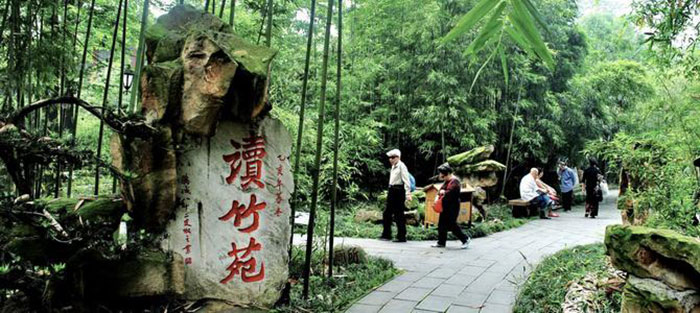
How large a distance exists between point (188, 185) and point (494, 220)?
6589 mm

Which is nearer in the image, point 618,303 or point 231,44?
point 231,44

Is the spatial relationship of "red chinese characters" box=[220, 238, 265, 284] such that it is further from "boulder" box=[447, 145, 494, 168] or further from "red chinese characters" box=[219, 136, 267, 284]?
"boulder" box=[447, 145, 494, 168]

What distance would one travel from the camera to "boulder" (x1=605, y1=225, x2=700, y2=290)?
221 cm

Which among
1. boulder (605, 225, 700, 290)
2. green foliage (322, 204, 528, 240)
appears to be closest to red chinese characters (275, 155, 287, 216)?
boulder (605, 225, 700, 290)

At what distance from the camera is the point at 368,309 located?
10.8 feet

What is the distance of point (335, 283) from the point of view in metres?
3.88

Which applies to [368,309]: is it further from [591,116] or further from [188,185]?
[591,116]

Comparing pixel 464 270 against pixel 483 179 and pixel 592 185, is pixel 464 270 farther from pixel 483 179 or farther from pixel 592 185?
pixel 592 185

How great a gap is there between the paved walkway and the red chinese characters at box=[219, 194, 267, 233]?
38.1 inches

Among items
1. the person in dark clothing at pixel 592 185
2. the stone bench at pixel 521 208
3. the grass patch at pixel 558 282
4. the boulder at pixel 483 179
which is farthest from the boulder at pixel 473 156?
the grass patch at pixel 558 282

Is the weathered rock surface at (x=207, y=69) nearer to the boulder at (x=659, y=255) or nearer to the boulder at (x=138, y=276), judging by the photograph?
the boulder at (x=138, y=276)

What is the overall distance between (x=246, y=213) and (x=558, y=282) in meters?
2.47

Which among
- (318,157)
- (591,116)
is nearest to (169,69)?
(318,157)

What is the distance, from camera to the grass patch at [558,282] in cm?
312
